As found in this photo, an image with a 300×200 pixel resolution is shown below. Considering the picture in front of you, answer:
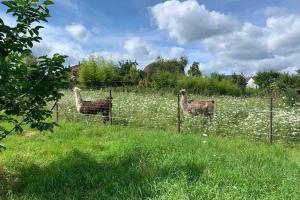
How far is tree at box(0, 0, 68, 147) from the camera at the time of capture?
618cm

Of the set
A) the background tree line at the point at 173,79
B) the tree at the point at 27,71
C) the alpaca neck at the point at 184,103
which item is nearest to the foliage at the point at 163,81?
the background tree line at the point at 173,79

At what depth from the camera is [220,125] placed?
12.3m

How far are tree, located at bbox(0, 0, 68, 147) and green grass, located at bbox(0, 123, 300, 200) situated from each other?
1.12m

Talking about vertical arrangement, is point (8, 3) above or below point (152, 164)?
above

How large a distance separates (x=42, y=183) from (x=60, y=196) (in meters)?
0.71

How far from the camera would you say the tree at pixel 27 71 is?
618 cm

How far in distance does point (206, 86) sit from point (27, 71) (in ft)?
91.6

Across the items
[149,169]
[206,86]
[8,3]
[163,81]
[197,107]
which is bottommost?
[149,169]

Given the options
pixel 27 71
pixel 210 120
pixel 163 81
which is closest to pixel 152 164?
pixel 27 71

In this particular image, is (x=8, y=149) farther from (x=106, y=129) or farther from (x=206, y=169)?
(x=206, y=169)

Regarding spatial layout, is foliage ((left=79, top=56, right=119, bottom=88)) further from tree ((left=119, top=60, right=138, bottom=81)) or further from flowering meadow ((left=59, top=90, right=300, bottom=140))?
flowering meadow ((left=59, top=90, right=300, bottom=140))

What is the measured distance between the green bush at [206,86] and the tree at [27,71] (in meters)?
24.3

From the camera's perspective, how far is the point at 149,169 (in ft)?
22.2

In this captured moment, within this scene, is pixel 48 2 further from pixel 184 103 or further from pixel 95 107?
pixel 184 103
